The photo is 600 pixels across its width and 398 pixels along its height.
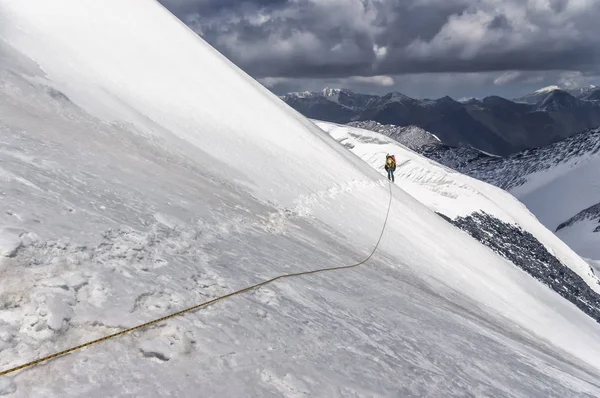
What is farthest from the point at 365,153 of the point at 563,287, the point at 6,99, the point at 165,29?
the point at 6,99

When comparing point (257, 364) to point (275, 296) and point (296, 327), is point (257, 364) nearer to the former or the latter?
point (296, 327)

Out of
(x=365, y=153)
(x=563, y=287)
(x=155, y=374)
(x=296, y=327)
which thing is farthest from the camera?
(x=365, y=153)

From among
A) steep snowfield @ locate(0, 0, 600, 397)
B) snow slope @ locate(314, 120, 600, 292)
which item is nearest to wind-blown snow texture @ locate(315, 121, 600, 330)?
snow slope @ locate(314, 120, 600, 292)

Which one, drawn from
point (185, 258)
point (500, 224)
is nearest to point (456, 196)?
point (500, 224)

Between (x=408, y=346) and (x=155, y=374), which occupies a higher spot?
(x=408, y=346)

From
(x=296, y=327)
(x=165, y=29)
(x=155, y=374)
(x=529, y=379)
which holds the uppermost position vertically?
(x=165, y=29)

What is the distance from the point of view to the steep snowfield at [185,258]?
4.83 metres

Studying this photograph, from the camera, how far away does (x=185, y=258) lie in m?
7.11

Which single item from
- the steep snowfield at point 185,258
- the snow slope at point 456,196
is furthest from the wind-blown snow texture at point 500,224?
the steep snowfield at point 185,258

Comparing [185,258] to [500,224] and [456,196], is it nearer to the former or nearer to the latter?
[500,224]

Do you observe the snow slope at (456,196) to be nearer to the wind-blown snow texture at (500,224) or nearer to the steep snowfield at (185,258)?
the wind-blown snow texture at (500,224)

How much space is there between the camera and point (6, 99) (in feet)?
35.0

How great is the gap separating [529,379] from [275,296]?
5337 millimetres

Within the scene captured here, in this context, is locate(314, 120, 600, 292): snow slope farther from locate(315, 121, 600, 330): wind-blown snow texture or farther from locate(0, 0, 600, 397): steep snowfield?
locate(0, 0, 600, 397): steep snowfield
